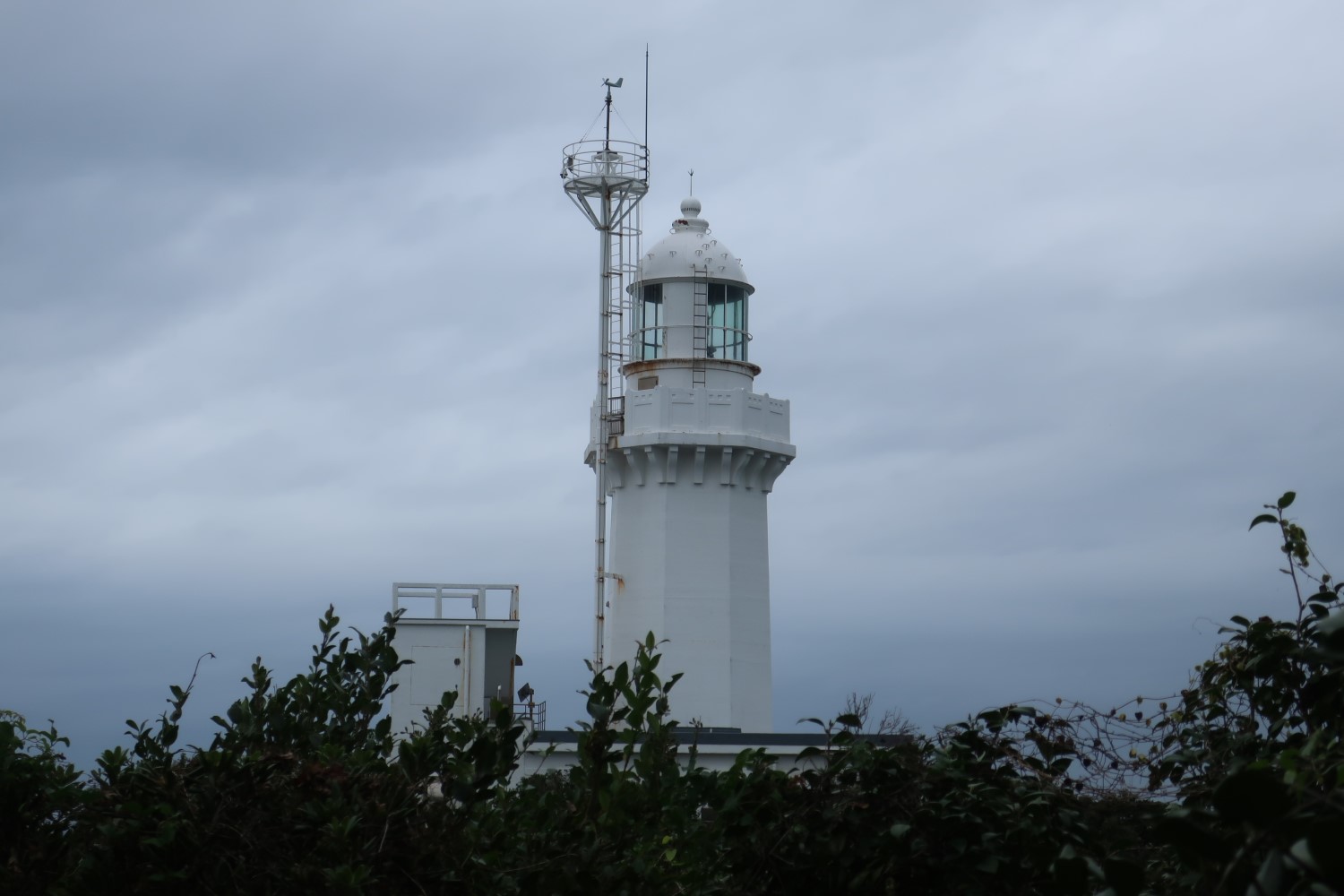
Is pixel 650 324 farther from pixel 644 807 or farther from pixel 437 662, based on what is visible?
pixel 644 807

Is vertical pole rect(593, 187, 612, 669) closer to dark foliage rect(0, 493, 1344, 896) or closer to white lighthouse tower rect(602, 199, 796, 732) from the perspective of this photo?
white lighthouse tower rect(602, 199, 796, 732)

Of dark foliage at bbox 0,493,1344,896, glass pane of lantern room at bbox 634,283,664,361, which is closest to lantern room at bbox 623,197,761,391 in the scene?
glass pane of lantern room at bbox 634,283,664,361

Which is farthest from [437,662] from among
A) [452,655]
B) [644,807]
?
[644,807]

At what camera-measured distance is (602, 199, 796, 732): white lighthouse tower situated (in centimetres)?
3011

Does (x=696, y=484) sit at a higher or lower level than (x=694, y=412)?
lower

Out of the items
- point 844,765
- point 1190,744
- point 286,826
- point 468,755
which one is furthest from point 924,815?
point 286,826

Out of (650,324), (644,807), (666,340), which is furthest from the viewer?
(650,324)

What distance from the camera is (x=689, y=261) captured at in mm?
31812

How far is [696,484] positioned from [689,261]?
181 inches

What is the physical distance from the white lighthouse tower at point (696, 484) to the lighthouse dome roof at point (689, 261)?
0.09 ft

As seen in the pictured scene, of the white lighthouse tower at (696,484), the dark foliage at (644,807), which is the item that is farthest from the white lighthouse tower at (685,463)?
the dark foliage at (644,807)

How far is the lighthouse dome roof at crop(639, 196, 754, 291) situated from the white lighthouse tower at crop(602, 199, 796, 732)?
0.03 meters

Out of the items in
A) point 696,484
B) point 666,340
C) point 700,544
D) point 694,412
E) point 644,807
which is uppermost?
point 666,340

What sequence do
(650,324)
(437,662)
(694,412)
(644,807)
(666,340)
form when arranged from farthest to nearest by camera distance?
(650,324) → (666,340) → (694,412) → (437,662) → (644,807)
